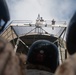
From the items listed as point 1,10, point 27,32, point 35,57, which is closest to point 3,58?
point 1,10

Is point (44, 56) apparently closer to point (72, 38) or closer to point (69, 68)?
point (72, 38)

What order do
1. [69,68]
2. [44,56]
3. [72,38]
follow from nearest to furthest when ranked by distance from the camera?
[69,68], [72,38], [44,56]

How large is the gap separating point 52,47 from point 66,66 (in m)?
1.66

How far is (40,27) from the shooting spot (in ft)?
44.6

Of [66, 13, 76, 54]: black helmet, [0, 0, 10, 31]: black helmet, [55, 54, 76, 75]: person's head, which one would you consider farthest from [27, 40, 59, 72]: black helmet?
[55, 54, 76, 75]: person's head

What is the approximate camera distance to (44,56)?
2639 millimetres

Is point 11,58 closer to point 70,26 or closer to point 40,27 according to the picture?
point 70,26

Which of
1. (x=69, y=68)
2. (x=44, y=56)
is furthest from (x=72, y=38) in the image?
(x=44, y=56)

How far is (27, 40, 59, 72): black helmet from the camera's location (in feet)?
8.43

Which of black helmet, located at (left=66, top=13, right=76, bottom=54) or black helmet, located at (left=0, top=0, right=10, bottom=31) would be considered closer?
black helmet, located at (left=66, top=13, right=76, bottom=54)

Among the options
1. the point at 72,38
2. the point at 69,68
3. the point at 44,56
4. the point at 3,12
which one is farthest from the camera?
the point at 44,56

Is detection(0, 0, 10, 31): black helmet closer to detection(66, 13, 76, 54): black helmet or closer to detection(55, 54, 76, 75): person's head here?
detection(66, 13, 76, 54): black helmet

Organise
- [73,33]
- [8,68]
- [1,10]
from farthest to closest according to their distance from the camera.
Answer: [1,10] → [73,33] → [8,68]

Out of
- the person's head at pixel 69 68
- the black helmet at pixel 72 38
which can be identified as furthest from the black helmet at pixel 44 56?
the person's head at pixel 69 68
